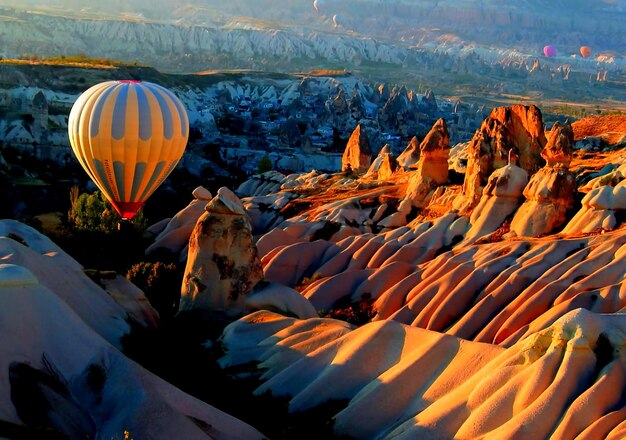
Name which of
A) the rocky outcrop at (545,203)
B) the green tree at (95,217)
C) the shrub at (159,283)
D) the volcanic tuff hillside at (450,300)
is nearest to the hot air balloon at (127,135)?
the shrub at (159,283)

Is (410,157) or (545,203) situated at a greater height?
(545,203)

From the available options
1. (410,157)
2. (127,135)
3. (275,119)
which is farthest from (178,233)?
(275,119)

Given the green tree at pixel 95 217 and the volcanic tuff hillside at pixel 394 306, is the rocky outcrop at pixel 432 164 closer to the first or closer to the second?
the volcanic tuff hillside at pixel 394 306

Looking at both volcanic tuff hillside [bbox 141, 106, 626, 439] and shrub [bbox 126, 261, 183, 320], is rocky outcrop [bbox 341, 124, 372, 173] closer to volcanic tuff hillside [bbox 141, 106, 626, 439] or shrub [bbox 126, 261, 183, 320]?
volcanic tuff hillside [bbox 141, 106, 626, 439]

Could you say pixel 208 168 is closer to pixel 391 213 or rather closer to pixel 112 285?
pixel 391 213

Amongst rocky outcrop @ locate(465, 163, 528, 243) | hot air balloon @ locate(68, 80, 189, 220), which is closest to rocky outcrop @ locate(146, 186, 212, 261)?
hot air balloon @ locate(68, 80, 189, 220)

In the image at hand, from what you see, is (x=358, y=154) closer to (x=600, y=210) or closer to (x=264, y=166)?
(x=264, y=166)

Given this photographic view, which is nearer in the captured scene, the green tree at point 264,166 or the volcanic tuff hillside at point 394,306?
the volcanic tuff hillside at point 394,306

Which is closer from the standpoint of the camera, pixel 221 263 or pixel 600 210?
pixel 221 263
